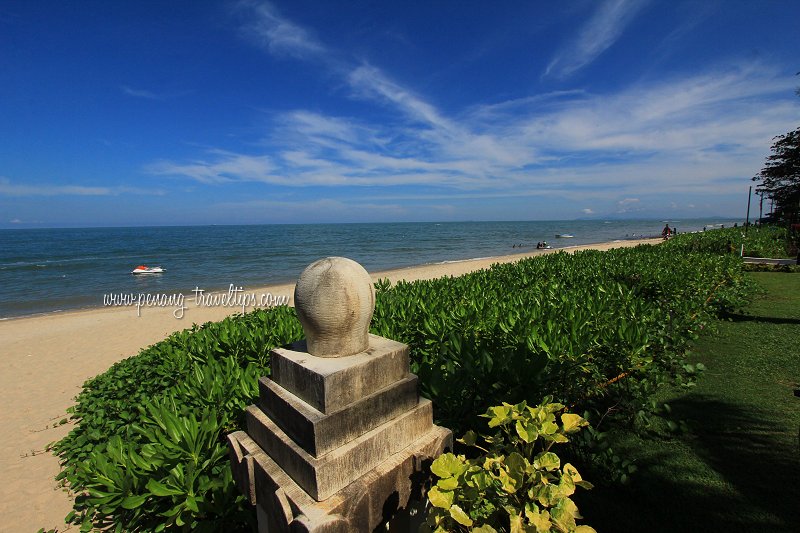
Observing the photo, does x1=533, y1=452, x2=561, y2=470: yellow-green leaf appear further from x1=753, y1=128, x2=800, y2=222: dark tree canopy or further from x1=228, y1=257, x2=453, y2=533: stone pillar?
x1=753, y1=128, x2=800, y2=222: dark tree canopy

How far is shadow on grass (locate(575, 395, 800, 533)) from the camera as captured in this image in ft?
8.82

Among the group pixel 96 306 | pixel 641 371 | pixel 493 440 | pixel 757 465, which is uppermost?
pixel 493 440

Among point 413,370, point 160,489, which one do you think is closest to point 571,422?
point 413,370

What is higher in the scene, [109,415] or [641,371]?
[641,371]

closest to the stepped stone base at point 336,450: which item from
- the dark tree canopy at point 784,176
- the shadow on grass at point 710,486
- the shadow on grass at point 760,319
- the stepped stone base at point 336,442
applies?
the stepped stone base at point 336,442

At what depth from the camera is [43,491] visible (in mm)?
4508

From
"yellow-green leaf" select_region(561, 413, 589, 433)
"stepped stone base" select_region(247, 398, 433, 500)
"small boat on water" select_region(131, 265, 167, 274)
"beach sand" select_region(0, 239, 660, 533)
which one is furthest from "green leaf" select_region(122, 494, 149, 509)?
"small boat on water" select_region(131, 265, 167, 274)

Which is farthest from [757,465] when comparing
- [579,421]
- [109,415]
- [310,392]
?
[109,415]

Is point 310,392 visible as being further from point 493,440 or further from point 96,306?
point 96,306

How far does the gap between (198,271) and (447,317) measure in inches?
1205

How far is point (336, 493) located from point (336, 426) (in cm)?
32

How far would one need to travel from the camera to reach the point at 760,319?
6910 mm

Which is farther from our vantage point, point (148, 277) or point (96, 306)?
point (148, 277)

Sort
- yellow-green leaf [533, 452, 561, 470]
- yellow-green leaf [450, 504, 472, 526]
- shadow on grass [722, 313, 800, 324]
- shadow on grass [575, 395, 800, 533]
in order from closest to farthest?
yellow-green leaf [450, 504, 472, 526] < yellow-green leaf [533, 452, 561, 470] < shadow on grass [575, 395, 800, 533] < shadow on grass [722, 313, 800, 324]
